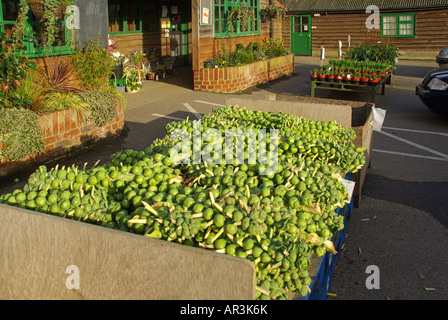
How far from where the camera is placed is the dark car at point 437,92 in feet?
35.5

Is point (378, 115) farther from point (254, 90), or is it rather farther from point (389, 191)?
point (254, 90)

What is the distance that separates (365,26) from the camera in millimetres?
26281

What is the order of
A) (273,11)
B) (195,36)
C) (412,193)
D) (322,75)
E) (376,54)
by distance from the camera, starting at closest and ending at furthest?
1. (412,193)
2. (322,75)
3. (195,36)
4. (376,54)
5. (273,11)

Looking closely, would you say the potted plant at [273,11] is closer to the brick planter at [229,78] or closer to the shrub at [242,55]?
A: the shrub at [242,55]

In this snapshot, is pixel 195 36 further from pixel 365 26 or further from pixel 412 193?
pixel 365 26

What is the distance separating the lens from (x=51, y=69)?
903cm

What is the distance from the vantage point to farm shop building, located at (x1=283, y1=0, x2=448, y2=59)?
24.7m

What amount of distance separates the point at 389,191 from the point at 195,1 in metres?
9.29

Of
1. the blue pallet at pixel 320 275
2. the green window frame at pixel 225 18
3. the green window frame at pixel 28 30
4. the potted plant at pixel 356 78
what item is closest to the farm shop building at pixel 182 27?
the green window frame at pixel 225 18

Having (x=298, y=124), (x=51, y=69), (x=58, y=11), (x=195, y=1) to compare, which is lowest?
(x=298, y=124)

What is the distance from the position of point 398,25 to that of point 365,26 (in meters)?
1.68

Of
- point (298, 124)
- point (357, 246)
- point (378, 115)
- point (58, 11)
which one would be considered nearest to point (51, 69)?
point (58, 11)

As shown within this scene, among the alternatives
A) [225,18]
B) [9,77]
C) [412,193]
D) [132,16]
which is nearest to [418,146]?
[412,193]

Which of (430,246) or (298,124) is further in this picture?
(298,124)
